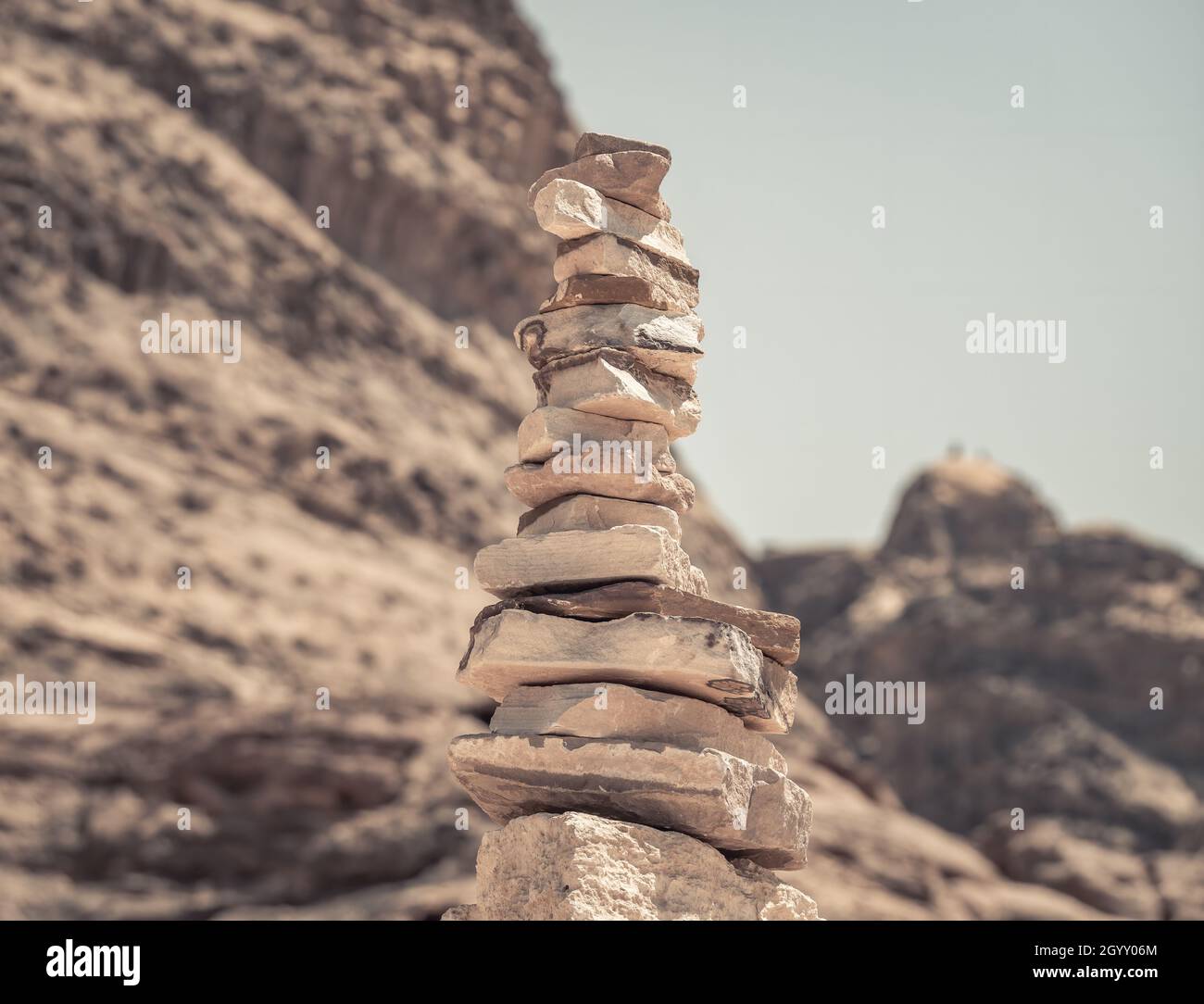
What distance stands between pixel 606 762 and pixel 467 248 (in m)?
42.4

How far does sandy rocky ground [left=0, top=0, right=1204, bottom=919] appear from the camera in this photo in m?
25.6

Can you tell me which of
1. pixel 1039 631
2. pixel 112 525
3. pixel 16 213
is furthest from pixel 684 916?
pixel 1039 631

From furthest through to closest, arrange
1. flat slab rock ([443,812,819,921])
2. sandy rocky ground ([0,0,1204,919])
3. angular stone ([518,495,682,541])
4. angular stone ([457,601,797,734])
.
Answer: sandy rocky ground ([0,0,1204,919]) → angular stone ([518,495,682,541]) → angular stone ([457,601,797,734]) → flat slab rock ([443,812,819,921])

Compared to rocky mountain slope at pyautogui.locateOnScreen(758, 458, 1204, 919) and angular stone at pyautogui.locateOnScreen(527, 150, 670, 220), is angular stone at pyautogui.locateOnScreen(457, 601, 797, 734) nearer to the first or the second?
angular stone at pyautogui.locateOnScreen(527, 150, 670, 220)

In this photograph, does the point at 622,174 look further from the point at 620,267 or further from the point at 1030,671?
the point at 1030,671

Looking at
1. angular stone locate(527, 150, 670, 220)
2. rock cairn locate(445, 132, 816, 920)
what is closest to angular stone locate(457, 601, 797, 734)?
rock cairn locate(445, 132, 816, 920)

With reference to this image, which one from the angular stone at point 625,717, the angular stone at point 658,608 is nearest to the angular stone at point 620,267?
the angular stone at point 658,608

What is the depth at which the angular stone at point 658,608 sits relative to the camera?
7.54 meters

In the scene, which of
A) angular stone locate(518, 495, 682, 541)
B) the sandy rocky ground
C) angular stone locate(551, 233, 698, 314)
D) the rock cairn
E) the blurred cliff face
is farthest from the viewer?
the sandy rocky ground

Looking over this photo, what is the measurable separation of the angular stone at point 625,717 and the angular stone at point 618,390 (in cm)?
143

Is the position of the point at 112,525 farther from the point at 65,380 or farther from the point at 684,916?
the point at 684,916

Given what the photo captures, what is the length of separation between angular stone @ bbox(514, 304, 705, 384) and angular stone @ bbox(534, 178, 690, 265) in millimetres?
375

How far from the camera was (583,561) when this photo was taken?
7695 mm

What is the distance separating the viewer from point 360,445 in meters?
40.2
